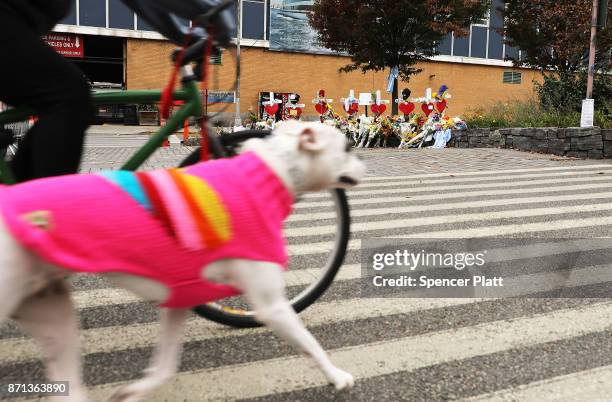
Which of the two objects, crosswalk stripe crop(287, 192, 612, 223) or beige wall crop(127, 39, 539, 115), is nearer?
crosswalk stripe crop(287, 192, 612, 223)

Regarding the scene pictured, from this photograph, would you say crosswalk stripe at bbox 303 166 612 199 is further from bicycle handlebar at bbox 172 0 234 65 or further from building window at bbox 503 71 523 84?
building window at bbox 503 71 523 84

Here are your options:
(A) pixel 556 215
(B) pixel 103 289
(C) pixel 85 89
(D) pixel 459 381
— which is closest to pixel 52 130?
(C) pixel 85 89

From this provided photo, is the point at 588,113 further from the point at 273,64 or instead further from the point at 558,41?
the point at 273,64

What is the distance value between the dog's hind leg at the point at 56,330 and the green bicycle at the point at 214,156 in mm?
→ 687

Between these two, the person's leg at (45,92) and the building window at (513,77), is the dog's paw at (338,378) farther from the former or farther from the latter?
the building window at (513,77)

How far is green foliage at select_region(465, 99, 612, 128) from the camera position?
13.0m

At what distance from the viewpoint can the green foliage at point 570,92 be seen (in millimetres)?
15383

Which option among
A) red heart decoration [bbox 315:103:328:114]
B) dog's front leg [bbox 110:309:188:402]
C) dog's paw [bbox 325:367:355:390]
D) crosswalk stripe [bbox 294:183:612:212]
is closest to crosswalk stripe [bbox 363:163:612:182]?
crosswalk stripe [bbox 294:183:612:212]

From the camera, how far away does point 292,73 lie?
1337 inches

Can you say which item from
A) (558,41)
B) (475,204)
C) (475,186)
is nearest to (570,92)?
(558,41)

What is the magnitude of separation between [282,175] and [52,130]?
0.81 m

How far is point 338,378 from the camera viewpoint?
1948mm

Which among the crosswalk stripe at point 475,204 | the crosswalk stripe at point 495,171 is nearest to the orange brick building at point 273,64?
the crosswalk stripe at point 495,171

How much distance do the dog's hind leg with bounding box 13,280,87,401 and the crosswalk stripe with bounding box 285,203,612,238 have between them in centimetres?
270
